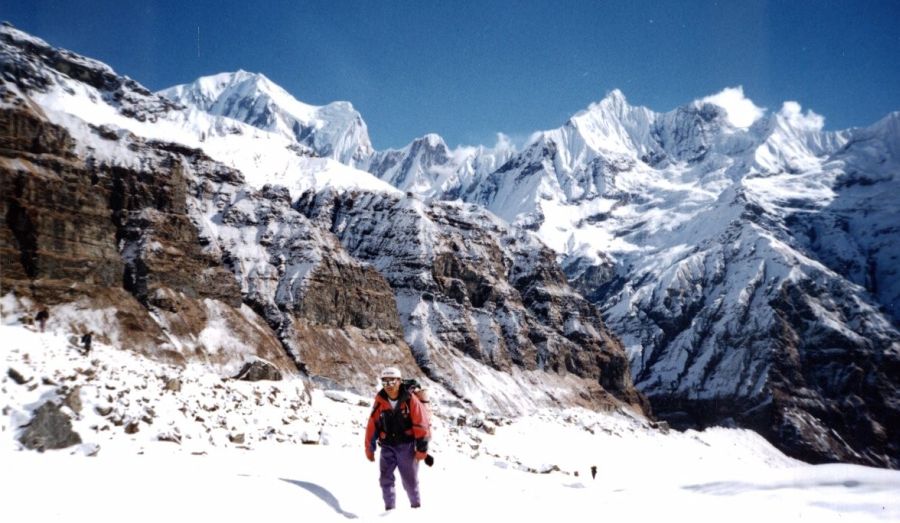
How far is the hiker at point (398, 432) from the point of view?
9.71m

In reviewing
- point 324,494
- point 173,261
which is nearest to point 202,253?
point 173,261

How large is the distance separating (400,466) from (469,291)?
3316 inches

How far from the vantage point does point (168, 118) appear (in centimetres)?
10950

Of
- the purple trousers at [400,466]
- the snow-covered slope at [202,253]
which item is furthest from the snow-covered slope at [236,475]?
the snow-covered slope at [202,253]

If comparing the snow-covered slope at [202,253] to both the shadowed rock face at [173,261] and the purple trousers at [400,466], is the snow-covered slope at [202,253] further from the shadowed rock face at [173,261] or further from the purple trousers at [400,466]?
the purple trousers at [400,466]

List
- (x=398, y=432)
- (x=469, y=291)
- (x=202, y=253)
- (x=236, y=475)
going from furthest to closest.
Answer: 1. (x=469, y=291)
2. (x=202, y=253)
3. (x=236, y=475)
4. (x=398, y=432)

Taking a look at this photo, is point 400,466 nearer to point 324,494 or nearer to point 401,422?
point 401,422

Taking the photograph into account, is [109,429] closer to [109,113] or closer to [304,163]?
[109,113]

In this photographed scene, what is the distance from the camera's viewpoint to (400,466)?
9820 millimetres

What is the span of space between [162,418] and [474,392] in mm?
59440

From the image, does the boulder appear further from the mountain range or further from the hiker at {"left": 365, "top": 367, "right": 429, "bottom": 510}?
the mountain range

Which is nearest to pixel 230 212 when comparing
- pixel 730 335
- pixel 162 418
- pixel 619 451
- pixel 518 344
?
pixel 518 344

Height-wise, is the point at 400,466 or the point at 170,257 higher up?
the point at 170,257

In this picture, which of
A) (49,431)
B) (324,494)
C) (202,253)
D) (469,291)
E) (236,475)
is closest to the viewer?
(324,494)
